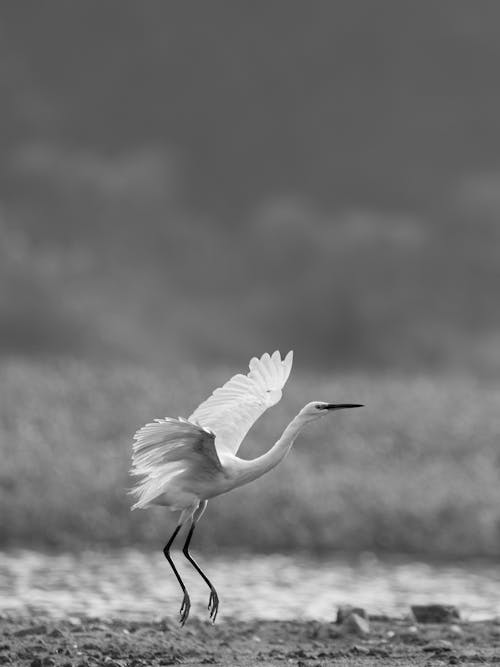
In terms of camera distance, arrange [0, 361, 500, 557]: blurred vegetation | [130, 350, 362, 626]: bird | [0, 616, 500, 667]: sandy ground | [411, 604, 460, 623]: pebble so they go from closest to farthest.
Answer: [130, 350, 362, 626]: bird
[0, 616, 500, 667]: sandy ground
[411, 604, 460, 623]: pebble
[0, 361, 500, 557]: blurred vegetation

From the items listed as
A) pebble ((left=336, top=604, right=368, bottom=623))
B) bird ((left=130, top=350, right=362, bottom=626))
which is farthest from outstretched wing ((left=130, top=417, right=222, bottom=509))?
pebble ((left=336, top=604, right=368, bottom=623))

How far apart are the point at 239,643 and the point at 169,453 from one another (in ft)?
7.84

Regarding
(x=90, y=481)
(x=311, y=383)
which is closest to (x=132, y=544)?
(x=90, y=481)

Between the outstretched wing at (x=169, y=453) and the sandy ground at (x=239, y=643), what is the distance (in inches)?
48.0

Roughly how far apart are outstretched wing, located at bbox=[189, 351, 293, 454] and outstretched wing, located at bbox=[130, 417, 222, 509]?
58cm

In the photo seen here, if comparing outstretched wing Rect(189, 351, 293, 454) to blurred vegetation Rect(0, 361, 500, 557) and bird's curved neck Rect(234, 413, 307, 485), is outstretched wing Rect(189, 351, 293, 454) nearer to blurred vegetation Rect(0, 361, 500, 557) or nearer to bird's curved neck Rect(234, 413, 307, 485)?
bird's curved neck Rect(234, 413, 307, 485)

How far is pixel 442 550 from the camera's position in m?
18.5

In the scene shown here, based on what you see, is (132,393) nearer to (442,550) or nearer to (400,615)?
(442,550)

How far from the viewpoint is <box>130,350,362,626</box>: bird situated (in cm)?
843

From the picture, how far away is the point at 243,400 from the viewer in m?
9.68

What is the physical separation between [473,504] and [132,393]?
10.8 m

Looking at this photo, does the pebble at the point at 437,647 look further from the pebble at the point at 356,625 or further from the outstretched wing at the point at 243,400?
the outstretched wing at the point at 243,400

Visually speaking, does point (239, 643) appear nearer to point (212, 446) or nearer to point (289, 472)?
point (212, 446)

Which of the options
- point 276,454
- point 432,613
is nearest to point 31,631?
point 276,454
